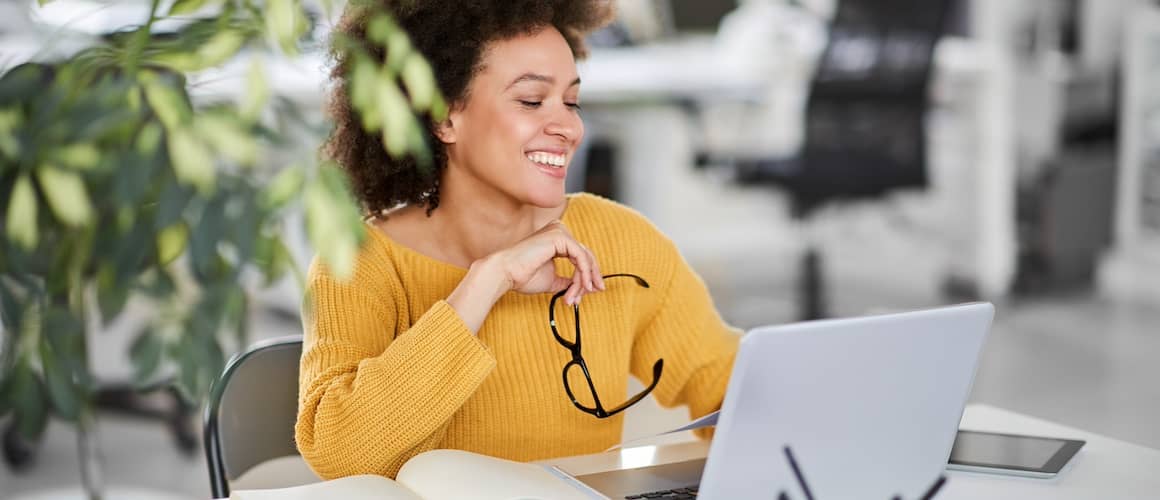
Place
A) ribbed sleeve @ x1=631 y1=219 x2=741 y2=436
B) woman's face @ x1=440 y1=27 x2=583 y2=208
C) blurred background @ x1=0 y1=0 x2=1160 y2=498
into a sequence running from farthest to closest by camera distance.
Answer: blurred background @ x1=0 y1=0 x2=1160 y2=498 < ribbed sleeve @ x1=631 y1=219 x2=741 y2=436 < woman's face @ x1=440 y1=27 x2=583 y2=208

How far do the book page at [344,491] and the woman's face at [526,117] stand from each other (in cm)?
41

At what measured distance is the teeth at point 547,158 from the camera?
138 centimetres

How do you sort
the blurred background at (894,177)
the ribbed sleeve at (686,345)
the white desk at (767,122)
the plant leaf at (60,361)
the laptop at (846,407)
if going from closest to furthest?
the laptop at (846,407), the plant leaf at (60,361), the ribbed sleeve at (686,345), the blurred background at (894,177), the white desk at (767,122)

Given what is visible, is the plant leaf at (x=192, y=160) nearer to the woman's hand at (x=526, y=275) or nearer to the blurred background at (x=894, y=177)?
the woman's hand at (x=526, y=275)

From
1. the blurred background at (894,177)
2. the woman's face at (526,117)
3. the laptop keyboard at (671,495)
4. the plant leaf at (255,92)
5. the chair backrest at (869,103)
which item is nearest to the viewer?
the plant leaf at (255,92)

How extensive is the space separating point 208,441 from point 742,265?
4222 mm

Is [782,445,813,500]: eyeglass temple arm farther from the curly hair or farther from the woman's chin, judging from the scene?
the curly hair

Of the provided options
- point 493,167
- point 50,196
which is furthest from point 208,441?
point 50,196

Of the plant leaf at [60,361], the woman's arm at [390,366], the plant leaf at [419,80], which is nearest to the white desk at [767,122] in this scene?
the woman's arm at [390,366]

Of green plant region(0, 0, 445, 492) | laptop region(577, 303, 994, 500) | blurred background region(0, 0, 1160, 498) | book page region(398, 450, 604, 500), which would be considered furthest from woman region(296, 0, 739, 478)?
blurred background region(0, 0, 1160, 498)

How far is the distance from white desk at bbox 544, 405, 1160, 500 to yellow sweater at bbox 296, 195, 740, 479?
154mm

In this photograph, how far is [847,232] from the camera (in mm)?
5102

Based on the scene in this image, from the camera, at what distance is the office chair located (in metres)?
3.75

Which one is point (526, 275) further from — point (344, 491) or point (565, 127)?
point (344, 491)
